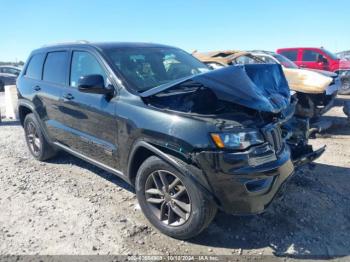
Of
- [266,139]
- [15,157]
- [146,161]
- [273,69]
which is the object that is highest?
[273,69]

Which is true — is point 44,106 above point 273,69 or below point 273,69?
below

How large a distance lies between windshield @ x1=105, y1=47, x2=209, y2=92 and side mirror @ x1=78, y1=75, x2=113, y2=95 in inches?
10.5

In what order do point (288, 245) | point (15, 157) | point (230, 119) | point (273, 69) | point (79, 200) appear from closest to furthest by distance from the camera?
point (230, 119), point (288, 245), point (273, 69), point (79, 200), point (15, 157)

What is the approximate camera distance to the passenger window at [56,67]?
4691 mm

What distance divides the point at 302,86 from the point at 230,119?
15.5ft

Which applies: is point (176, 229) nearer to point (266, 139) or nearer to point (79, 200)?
point (266, 139)

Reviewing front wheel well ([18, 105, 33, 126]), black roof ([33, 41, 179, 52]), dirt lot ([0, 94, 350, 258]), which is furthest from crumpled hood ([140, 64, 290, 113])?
front wheel well ([18, 105, 33, 126])

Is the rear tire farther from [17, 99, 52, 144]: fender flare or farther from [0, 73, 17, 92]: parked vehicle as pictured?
[0, 73, 17, 92]: parked vehicle

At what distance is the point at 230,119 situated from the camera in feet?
9.82

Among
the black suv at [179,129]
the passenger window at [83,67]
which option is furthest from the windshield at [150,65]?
the passenger window at [83,67]

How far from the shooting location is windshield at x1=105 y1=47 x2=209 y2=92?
3.85 metres

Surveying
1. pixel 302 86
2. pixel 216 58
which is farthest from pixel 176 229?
pixel 216 58

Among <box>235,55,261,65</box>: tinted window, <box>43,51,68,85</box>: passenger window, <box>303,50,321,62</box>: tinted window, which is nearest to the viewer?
<box>43,51,68,85</box>: passenger window

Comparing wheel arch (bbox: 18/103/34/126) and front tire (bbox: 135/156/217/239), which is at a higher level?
wheel arch (bbox: 18/103/34/126)
